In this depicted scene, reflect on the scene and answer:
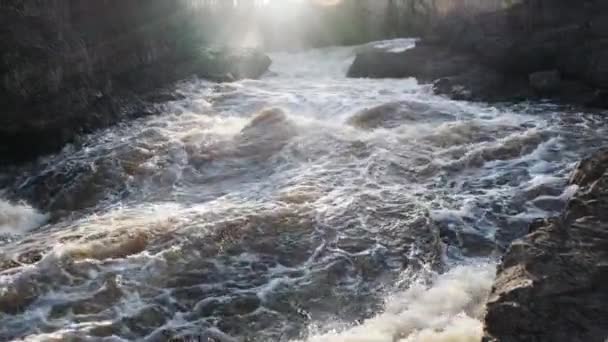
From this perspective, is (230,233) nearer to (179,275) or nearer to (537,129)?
(179,275)

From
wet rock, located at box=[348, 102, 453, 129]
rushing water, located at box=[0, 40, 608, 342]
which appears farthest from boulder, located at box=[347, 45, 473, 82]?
wet rock, located at box=[348, 102, 453, 129]

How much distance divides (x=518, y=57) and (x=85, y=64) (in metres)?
11.8

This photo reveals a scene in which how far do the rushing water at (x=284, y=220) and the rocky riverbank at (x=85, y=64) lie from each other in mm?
741

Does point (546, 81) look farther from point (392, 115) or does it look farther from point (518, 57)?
point (392, 115)

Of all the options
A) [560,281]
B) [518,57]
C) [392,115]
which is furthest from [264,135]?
[560,281]

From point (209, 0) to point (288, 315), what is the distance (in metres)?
20.4

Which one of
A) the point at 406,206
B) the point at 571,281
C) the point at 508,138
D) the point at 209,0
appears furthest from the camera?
the point at 209,0

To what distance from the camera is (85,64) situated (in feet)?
46.6

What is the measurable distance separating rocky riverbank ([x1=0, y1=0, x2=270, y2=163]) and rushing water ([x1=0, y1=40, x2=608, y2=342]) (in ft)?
2.43

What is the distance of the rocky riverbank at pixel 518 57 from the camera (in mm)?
15547

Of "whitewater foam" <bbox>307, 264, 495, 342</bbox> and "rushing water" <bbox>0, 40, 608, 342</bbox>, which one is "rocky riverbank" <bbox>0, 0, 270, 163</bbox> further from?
"whitewater foam" <bbox>307, 264, 495, 342</bbox>

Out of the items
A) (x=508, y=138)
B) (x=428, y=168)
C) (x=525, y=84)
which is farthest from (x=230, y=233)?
(x=525, y=84)

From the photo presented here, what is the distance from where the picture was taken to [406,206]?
8750 millimetres

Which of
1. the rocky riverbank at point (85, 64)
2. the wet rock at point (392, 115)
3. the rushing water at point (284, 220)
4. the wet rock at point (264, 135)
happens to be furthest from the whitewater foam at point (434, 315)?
the rocky riverbank at point (85, 64)
